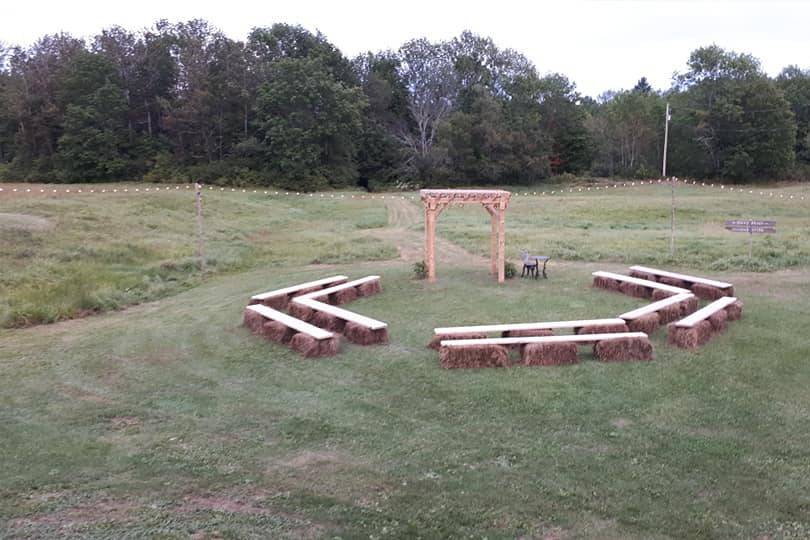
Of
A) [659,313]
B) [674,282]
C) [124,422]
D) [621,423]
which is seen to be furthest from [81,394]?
[674,282]

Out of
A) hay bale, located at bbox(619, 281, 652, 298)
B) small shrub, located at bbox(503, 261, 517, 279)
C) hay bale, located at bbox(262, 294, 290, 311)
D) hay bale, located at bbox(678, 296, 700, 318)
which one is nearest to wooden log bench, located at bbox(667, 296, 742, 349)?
hay bale, located at bbox(678, 296, 700, 318)

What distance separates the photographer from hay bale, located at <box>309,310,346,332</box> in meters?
10.3

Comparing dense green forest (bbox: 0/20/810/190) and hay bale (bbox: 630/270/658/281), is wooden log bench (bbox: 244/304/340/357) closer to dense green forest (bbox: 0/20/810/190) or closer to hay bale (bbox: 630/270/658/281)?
hay bale (bbox: 630/270/658/281)

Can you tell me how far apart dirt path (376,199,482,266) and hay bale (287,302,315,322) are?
7665mm

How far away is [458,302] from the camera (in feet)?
41.5

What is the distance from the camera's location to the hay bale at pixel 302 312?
10.9 metres

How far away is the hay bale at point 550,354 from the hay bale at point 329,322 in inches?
133

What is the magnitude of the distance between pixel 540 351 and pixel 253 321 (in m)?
5.03

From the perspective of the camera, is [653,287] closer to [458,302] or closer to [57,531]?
[458,302]

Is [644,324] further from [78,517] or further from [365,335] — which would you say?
[78,517]

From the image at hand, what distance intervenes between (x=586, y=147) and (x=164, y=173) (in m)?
38.6

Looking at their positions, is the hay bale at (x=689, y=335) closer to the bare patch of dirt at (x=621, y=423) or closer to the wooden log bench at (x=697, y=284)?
the bare patch of dirt at (x=621, y=423)

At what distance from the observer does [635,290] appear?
12875mm

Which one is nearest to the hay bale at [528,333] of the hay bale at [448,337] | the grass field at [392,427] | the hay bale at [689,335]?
the hay bale at [448,337]
